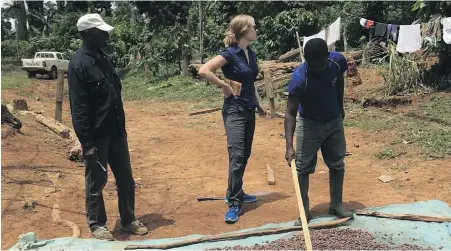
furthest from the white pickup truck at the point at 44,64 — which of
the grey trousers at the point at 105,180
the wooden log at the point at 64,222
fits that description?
the grey trousers at the point at 105,180

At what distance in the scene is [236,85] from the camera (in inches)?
161

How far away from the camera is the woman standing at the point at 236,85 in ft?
13.2

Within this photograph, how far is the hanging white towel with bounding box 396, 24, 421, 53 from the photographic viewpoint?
1027cm

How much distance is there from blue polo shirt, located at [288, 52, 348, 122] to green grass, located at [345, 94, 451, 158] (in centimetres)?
313

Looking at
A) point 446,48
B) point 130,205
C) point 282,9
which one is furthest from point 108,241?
point 282,9

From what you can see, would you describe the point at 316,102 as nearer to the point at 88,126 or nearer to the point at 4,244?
the point at 88,126

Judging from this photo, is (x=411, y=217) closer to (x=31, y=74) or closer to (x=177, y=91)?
(x=177, y=91)

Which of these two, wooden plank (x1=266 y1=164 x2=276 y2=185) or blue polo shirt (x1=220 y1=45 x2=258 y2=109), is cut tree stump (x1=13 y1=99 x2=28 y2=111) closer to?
wooden plank (x1=266 y1=164 x2=276 y2=185)

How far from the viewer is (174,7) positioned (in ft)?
111

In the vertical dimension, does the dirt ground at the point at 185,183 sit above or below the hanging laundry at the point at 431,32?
below

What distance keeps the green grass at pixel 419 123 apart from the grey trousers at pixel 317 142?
291cm

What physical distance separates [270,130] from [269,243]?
573 centimetres

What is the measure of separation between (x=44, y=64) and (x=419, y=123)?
787 inches

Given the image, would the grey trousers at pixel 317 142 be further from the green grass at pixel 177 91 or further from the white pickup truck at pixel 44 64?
the white pickup truck at pixel 44 64
